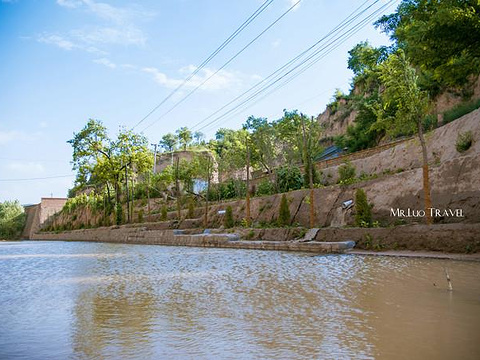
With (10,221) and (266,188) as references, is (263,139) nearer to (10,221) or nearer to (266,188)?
(266,188)

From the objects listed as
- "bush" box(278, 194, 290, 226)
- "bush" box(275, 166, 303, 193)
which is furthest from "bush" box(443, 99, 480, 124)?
"bush" box(278, 194, 290, 226)

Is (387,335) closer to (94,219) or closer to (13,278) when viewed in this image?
(13,278)

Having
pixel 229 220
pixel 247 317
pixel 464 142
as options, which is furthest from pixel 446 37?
pixel 229 220

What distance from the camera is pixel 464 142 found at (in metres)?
17.8

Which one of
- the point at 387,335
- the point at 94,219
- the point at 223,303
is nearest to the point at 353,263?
the point at 223,303

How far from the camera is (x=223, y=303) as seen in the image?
5801 millimetres

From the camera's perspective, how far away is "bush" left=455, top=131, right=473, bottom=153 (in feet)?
58.1

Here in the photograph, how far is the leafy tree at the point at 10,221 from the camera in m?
75.9

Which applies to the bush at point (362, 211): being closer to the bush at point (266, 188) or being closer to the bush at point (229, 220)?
the bush at point (229, 220)

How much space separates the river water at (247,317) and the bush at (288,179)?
22068 mm

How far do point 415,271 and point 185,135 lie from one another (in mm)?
84351

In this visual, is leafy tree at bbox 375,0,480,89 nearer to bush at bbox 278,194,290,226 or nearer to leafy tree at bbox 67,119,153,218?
bush at bbox 278,194,290,226

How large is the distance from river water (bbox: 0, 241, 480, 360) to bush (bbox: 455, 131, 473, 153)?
439 inches

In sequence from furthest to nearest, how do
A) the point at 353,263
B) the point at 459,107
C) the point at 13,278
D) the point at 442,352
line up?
the point at 459,107 → the point at 353,263 → the point at 13,278 → the point at 442,352
